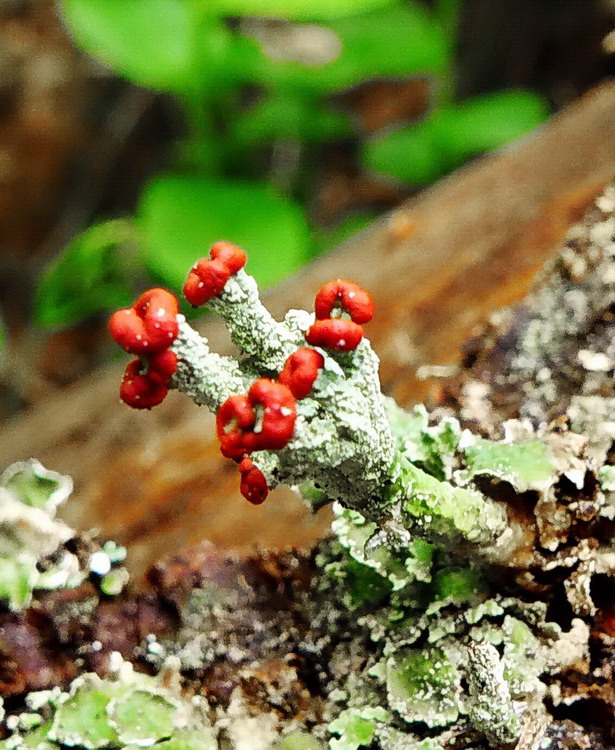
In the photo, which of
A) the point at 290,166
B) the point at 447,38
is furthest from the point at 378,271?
the point at 290,166

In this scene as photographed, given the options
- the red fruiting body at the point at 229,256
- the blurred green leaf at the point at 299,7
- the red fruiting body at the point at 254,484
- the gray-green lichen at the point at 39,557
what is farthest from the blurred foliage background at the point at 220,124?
the red fruiting body at the point at 254,484

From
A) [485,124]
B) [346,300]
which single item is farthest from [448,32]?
[346,300]

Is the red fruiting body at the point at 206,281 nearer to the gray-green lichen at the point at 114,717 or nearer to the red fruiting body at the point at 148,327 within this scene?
the red fruiting body at the point at 148,327

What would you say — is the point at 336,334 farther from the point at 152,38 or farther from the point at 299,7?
the point at 152,38

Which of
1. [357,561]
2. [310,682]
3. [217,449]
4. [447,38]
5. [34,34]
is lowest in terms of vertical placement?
[310,682]

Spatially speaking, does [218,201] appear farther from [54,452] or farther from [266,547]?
[266,547]

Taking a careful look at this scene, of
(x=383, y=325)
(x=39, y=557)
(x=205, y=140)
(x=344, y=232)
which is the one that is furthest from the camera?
(x=344, y=232)

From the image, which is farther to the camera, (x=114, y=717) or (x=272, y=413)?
(x=114, y=717)
